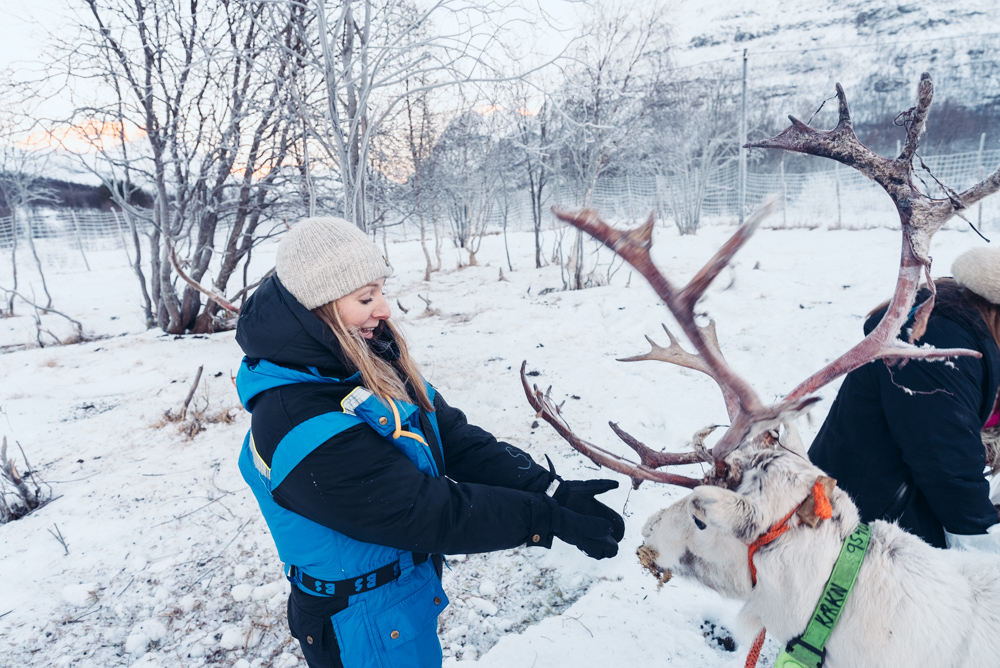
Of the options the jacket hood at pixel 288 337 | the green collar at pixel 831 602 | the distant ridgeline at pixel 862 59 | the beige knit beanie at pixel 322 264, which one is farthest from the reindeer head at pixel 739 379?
the distant ridgeline at pixel 862 59

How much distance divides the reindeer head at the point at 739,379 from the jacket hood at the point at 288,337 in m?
0.74

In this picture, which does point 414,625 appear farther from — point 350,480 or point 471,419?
point 471,419

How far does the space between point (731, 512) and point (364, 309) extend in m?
1.19

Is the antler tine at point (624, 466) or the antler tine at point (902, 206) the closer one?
the antler tine at point (902, 206)

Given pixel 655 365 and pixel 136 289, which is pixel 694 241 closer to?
pixel 655 365

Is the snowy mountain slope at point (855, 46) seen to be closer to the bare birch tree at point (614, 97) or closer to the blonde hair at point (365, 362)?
the bare birch tree at point (614, 97)

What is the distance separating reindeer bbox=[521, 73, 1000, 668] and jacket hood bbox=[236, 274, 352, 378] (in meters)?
0.73

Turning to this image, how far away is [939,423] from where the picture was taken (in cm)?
159

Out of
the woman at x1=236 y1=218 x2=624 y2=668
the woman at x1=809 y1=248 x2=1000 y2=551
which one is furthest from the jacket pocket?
the woman at x1=809 y1=248 x2=1000 y2=551

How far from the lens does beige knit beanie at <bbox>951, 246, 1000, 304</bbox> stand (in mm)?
1649

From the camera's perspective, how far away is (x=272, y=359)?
1312 millimetres

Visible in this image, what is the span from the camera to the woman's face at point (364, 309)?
4.80ft

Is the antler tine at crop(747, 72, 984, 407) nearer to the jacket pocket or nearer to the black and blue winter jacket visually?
the black and blue winter jacket

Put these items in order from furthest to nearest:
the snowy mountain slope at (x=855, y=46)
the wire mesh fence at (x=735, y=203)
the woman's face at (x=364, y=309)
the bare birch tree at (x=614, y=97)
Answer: the snowy mountain slope at (x=855, y=46), the wire mesh fence at (x=735, y=203), the bare birch tree at (x=614, y=97), the woman's face at (x=364, y=309)
